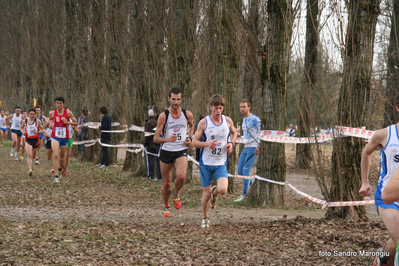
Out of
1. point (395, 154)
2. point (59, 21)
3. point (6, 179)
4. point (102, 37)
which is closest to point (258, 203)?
point (395, 154)

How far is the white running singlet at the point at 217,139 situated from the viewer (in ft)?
25.3

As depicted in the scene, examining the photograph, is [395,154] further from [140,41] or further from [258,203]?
[140,41]

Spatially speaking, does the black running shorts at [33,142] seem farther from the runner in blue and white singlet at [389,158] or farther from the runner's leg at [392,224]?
the runner's leg at [392,224]

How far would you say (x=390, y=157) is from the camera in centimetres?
479

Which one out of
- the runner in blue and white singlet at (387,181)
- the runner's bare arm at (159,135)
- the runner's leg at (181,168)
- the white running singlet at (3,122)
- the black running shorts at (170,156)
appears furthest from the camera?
the white running singlet at (3,122)

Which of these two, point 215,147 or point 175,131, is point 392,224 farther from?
point 175,131

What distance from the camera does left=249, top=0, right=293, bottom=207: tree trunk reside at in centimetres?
970

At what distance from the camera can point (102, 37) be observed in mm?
20969

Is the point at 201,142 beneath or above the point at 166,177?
above

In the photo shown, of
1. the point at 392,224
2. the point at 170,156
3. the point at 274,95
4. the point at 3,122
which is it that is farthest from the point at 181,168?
the point at 3,122

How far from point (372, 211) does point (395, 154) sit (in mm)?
6163

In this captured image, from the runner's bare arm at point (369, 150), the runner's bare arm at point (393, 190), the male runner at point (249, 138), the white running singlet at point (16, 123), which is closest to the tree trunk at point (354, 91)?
the runner's bare arm at point (369, 150)

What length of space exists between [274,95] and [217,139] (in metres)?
2.68

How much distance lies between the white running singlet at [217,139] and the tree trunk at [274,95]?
236cm
